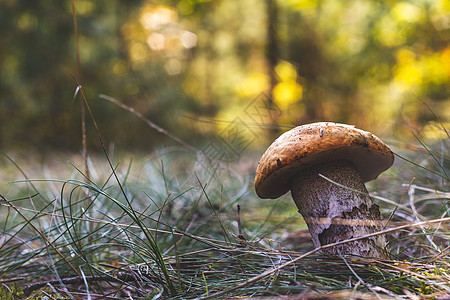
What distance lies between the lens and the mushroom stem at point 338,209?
1000mm

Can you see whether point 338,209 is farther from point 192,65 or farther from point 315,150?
point 192,65

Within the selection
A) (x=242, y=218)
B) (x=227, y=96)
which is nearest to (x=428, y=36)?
(x=242, y=218)

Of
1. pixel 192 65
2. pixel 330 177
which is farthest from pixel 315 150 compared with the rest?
pixel 192 65

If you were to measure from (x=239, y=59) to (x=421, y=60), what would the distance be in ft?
21.8

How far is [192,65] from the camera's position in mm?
10461

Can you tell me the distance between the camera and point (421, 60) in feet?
16.9

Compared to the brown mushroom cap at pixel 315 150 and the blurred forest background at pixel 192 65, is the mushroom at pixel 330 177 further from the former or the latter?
the blurred forest background at pixel 192 65

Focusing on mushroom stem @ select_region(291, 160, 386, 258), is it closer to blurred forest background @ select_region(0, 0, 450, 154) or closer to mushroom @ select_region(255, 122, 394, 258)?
mushroom @ select_region(255, 122, 394, 258)

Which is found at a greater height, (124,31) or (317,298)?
(124,31)

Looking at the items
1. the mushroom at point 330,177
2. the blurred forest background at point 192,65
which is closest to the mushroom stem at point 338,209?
the mushroom at point 330,177

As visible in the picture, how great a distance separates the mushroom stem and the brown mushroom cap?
0.04 meters

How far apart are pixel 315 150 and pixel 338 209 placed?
0.78ft

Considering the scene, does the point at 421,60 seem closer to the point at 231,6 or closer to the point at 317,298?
the point at 317,298

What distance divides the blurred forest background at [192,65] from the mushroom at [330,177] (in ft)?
5.37
